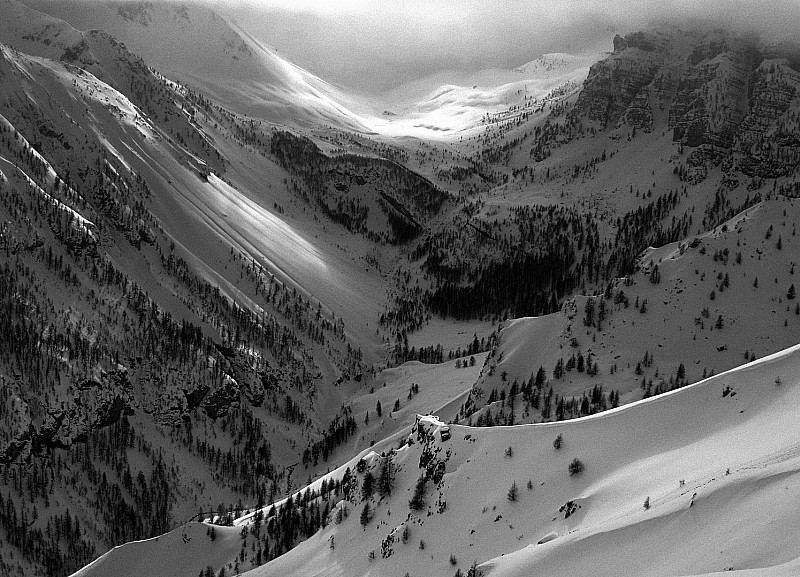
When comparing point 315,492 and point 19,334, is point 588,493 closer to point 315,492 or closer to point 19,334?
point 315,492

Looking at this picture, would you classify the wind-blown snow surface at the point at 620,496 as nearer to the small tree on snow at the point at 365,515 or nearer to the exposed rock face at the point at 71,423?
the small tree on snow at the point at 365,515

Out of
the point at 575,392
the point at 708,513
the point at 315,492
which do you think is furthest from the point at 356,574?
the point at 315,492

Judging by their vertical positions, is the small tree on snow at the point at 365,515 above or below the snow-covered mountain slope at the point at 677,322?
below

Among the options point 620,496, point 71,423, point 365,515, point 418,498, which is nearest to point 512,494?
point 620,496

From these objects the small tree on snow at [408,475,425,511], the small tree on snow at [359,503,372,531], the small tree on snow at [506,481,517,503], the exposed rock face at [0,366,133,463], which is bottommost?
the exposed rock face at [0,366,133,463]

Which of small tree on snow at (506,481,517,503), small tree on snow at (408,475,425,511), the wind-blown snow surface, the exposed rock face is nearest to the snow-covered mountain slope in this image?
small tree on snow at (408,475,425,511)

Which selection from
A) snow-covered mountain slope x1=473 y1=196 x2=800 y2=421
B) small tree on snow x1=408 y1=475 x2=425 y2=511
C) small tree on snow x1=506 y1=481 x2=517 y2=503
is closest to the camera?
small tree on snow x1=506 y1=481 x2=517 y2=503

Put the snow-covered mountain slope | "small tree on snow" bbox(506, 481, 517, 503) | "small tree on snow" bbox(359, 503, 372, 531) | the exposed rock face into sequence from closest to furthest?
"small tree on snow" bbox(506, 481, 517, 503) < "small tree on snow" bbox(359, 503, 372, 531) < the snow-covered mountain slope < the exposed rock face

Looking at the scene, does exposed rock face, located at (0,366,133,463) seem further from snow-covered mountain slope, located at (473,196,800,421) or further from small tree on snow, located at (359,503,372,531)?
small tree on snow, located at (359,503,372,531)

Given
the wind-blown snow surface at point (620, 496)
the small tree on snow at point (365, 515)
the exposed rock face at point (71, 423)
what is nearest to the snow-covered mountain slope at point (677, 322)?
the small tree on snow at point (365, 515)
